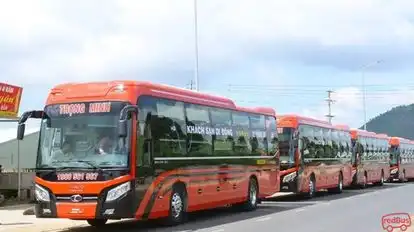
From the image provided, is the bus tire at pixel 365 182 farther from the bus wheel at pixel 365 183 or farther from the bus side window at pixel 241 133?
the bus side window at pixel 241 133

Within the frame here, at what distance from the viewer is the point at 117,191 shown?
1327 centimetres

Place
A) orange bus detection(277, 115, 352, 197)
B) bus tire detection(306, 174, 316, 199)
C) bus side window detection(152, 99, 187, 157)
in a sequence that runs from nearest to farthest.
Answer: bus side window detection(152, 99, 187, 157)
orange bus detection(277, 115, 352, 197)
bus tire detection(306, 174, 316, 199)

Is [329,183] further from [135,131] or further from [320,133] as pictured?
[135,131]

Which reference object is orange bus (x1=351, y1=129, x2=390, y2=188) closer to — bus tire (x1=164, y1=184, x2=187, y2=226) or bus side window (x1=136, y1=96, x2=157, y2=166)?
bus tire (x1=164, y1=184, x2=187, y2=226)

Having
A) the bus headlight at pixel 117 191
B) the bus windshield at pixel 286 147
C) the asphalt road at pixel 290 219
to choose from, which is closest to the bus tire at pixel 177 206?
the asphalt road at pixel 290 219

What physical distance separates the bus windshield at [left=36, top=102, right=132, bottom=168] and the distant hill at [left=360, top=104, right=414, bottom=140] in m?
148

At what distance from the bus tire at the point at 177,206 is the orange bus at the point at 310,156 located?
970 cm

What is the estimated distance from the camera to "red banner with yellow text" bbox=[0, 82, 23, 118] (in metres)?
23.1

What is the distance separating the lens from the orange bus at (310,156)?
25.3 m

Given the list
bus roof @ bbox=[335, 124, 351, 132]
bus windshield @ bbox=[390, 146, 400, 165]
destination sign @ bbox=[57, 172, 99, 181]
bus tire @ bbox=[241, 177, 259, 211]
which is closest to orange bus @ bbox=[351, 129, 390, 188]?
bus roof @ bbox=[335, 124, 351, 132]

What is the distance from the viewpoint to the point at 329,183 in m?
29.9

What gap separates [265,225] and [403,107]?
551 feet

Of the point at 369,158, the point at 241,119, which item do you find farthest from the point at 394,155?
the point at 241,119

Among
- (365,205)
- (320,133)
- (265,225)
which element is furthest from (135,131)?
(320,133)
